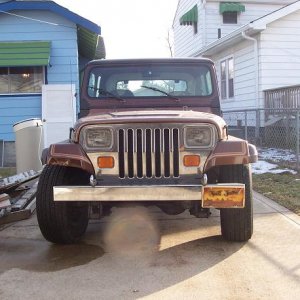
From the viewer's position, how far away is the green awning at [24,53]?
464 inches

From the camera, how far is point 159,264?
14.8ft

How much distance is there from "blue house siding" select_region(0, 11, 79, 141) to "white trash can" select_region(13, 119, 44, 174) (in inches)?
122

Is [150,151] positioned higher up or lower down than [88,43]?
lower down

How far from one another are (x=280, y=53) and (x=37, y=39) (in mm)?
7501

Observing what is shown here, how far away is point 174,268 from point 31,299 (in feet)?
4.17

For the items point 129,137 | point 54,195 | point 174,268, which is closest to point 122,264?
point 174,268

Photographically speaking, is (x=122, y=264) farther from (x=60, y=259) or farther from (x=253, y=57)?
(x=253, y=57)

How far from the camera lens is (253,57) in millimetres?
15820

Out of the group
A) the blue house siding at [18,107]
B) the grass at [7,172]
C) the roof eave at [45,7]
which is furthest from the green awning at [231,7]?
the grass at [7,172]

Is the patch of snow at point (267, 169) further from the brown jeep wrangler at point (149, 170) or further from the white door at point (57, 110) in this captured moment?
the brown jeep wrangler at point (149, 170)

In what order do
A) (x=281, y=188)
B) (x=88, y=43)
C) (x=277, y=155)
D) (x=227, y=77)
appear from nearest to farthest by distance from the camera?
(x=281, y=188)
(x=277, y=155)
(x=88, y=43)
(x=227, y=77)

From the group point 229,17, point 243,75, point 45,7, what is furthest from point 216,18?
point 45,7

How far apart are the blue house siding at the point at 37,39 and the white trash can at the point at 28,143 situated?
3.10 meters

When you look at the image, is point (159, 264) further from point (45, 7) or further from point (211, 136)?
point (45, 7)
